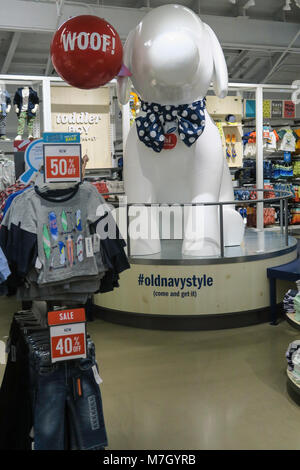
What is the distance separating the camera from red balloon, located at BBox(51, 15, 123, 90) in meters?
3.91

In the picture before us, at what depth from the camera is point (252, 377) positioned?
11.9 feet

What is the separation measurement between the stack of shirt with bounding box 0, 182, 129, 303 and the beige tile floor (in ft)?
1.44

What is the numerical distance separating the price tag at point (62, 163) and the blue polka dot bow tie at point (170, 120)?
7.47 ft

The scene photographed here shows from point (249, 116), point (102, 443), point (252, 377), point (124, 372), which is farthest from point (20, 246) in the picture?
point (249, 116)

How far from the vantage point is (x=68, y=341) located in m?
2.25

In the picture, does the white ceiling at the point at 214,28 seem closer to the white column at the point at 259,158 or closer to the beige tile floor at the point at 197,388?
the white column at the point at 259,158

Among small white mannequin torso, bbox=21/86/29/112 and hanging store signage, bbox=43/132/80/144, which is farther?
small white mannequin torso, bbox=21/86/29/112

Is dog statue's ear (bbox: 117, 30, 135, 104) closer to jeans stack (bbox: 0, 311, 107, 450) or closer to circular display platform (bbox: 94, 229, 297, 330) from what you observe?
circular display platform (bbox: 94, 229, 297, 330)

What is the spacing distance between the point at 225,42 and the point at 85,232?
7.46 m

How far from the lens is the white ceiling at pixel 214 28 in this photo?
7.68m

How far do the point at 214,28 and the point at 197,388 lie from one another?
7017mm

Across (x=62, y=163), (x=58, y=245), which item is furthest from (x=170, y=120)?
(x=58, y=245)

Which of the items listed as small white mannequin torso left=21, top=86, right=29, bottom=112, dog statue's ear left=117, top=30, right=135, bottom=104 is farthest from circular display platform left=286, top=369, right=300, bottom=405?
small white mannequin torso left=21, top=86, right=29, bottom=112

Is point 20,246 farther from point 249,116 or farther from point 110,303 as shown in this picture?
point 249,116
